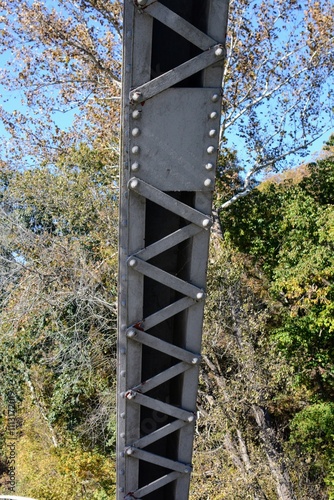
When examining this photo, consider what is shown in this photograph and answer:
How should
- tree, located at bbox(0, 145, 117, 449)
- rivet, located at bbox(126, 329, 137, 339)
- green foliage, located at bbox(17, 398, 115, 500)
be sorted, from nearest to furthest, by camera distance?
1. rivet, located at bbox(126, 329, 137, 339)
2. green foliage, located at bbox(17, 398, 115, 500)
3. tree, located at bbox(0, 145, 117, 449)

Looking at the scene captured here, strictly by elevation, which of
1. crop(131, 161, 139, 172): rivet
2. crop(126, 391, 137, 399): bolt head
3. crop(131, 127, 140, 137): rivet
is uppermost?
crop(131, 127, 140, 137): rivet

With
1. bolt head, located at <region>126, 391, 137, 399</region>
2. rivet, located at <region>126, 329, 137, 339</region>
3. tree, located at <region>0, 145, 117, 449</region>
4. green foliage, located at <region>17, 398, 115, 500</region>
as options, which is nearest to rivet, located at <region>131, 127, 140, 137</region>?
rivet, located at <region>126, 329, 137, 339</region>

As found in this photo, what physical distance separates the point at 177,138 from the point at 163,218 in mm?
304

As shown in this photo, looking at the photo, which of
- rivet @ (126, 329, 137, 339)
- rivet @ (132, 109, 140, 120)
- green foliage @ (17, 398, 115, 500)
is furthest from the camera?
green foliage @ (17, 398, 115, 500)

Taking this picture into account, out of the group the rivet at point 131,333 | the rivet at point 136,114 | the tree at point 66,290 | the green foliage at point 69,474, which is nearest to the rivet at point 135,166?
the rivet at point 136,114

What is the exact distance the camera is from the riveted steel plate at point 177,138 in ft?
5.53

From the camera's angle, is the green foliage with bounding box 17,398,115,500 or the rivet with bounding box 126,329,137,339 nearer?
the rivet with bounding box 126,329,137,339

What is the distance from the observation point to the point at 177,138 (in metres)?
1.71

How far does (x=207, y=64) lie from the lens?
5.57 ft

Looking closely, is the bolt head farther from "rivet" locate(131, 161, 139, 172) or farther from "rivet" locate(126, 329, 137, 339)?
"rivet" locate(131, 161, 139, 172)

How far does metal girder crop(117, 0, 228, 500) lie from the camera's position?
5.47 ft

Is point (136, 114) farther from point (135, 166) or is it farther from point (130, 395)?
point (130, 395)

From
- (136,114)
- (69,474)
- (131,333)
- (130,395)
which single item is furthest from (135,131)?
(69,474)

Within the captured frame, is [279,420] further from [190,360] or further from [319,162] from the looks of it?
[190,360]
